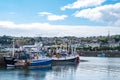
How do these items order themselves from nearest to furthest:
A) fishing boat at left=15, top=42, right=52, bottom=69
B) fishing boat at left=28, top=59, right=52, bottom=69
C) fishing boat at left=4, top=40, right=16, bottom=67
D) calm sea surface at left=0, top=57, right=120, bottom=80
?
calm sea surface at left=0, top=57, right=120, bottom=80 → fishing boat at left=4, top=40, right=16, bottom=67 → fishing boat at left=15, top=42, right=52, bottom=69 → fishing boat at left=28, top=59, right=52, bottom=69

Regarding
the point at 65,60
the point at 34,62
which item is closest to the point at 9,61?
the point at 34,62

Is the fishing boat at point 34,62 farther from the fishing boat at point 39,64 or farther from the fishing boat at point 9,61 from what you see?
the fishing boat at point 9,61

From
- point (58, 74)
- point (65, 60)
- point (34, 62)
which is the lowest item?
point (58, 74)

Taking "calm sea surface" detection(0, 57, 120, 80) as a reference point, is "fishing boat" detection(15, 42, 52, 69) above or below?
above

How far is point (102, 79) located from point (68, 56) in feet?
110

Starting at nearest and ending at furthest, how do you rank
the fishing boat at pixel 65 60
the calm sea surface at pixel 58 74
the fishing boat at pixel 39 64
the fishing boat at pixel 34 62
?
the calm sea surface at pixel 58 74 < the fishing boat at pixel 34 62 < the fishing boat at pixel 39 64 < the fishing boat at pixel 65 60

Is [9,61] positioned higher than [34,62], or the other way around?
[9,61]

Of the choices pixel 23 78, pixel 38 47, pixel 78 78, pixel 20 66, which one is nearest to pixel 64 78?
pixel 78 78

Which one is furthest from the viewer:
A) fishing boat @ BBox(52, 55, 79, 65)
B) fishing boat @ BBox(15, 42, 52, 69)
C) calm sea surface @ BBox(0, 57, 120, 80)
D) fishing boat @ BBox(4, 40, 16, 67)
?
fishing boat @ BBox(52, 55, 79, 65)

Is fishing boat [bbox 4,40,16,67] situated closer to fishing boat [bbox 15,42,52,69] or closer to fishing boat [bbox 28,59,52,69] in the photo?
fishing boat [bbox 15,42,52,69]

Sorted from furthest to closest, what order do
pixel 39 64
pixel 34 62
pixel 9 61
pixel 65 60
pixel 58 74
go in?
pixel 65 60
pixel 39 64
pixel 34 62
pixel 9 61
pixel 58 74

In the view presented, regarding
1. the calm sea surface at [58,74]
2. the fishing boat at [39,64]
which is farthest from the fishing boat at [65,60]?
the calm sea surface at [58,74]

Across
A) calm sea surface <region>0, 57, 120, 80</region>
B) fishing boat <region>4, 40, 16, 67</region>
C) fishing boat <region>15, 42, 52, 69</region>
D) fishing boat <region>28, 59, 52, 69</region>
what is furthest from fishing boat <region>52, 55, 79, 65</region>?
calm sea surface <region>0, 57, 120, 80</region>

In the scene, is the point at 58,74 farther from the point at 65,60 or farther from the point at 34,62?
the point at 65,60
